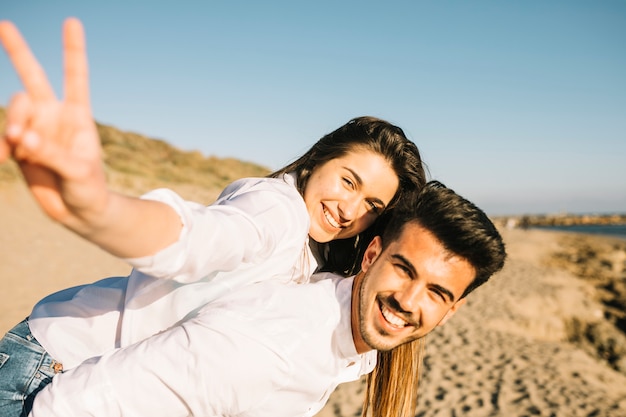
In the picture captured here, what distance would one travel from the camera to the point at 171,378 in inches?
57.5

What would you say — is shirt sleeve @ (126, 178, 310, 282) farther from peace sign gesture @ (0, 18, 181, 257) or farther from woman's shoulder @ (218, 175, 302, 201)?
peace sign gesture @ (0, 18, 181, 257)

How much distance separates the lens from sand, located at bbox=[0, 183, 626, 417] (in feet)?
20.7

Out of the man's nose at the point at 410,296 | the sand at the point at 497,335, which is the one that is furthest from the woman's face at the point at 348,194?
the sand at the point at 497,335

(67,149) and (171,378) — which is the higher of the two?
(67,149)

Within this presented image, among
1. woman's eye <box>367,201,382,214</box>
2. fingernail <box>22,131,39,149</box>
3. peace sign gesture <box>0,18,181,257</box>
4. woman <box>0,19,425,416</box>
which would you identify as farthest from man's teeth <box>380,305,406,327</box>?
fingernail <box>22,131,39,149</box>

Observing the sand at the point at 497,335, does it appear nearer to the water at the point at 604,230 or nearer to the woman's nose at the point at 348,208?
the woman's nose at the point at 348,208

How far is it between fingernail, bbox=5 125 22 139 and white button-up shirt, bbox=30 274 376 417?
88 centimetres

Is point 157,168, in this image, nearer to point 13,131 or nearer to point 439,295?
point 439,295

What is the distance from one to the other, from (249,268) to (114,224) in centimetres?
84

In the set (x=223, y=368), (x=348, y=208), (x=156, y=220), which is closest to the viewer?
(x=156, y=220)

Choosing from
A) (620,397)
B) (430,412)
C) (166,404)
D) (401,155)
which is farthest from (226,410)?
(620,397)

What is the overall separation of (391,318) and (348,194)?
2.78 ft

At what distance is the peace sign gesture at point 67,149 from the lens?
889 mm

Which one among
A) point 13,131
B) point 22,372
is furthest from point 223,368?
point 13,131
